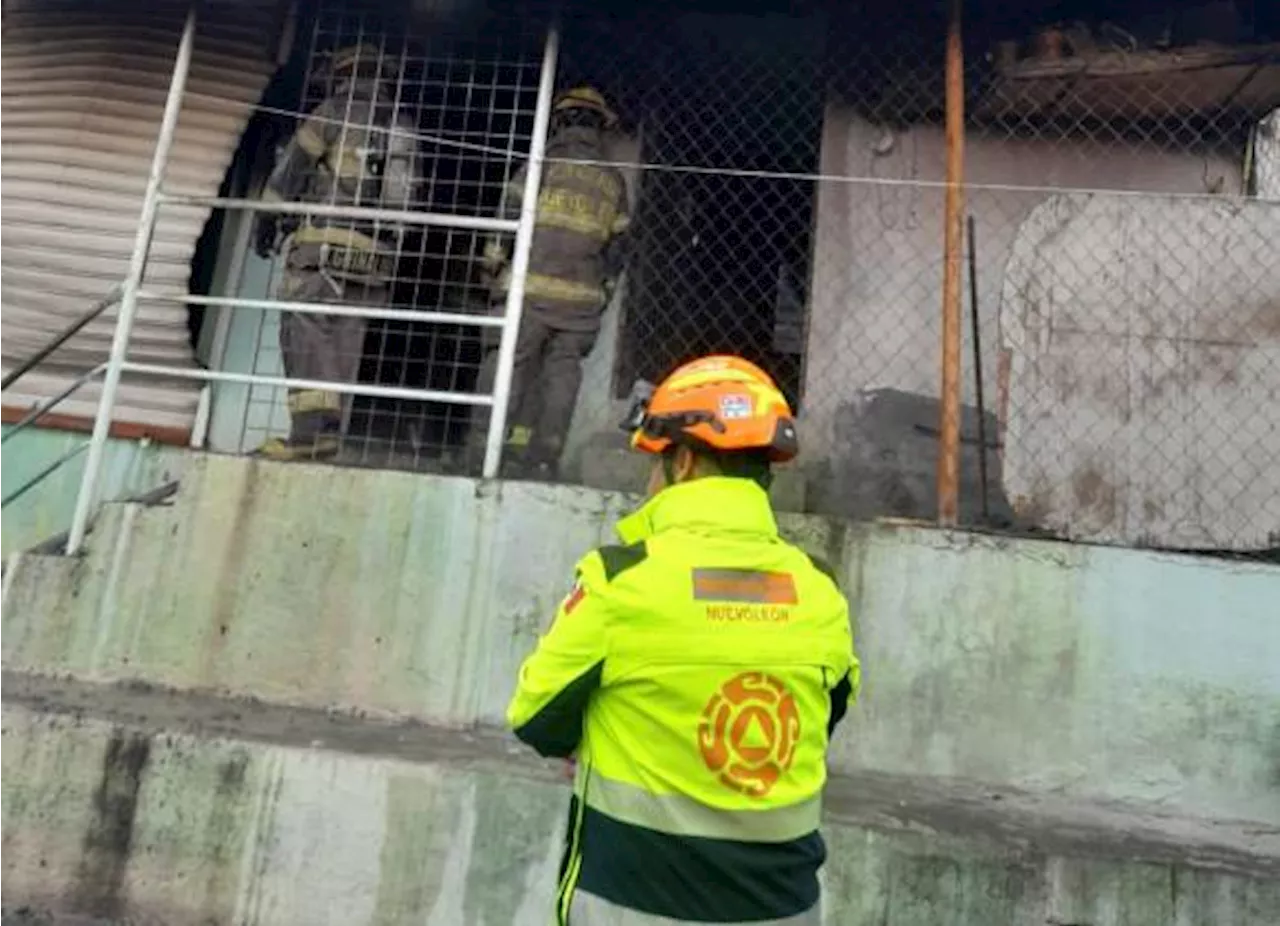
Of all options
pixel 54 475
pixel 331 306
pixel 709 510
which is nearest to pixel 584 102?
pixel 331 306

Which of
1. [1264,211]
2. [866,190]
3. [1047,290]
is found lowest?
[1047,290]

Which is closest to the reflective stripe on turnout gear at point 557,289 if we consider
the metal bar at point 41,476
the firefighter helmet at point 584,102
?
the firefighter helmet at point 584,102

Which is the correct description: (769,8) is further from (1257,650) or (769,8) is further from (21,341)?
(21,341)

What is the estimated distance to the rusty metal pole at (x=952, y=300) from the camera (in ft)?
13.2

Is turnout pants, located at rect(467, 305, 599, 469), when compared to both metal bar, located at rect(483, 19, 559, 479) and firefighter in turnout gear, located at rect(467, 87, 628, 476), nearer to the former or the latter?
firefighter in turnout gear, located at rect(467, 87, 628, 476)

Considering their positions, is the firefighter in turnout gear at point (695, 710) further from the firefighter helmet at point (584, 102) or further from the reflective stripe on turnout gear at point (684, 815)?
the firefighter helmet at point (584, 102)

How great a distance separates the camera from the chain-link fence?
4.41 m

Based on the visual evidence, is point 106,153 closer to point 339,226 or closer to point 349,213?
point 339,226

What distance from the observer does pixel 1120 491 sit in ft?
14.1

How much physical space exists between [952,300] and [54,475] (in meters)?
4.61

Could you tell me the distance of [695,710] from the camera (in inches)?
64.2

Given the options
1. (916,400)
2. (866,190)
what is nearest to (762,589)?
(916,400)

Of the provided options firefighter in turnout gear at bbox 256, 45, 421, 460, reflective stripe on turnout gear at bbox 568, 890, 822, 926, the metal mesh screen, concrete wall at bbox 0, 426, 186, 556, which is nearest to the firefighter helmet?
the metal mesh screen

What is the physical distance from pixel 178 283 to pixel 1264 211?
16.7ft
